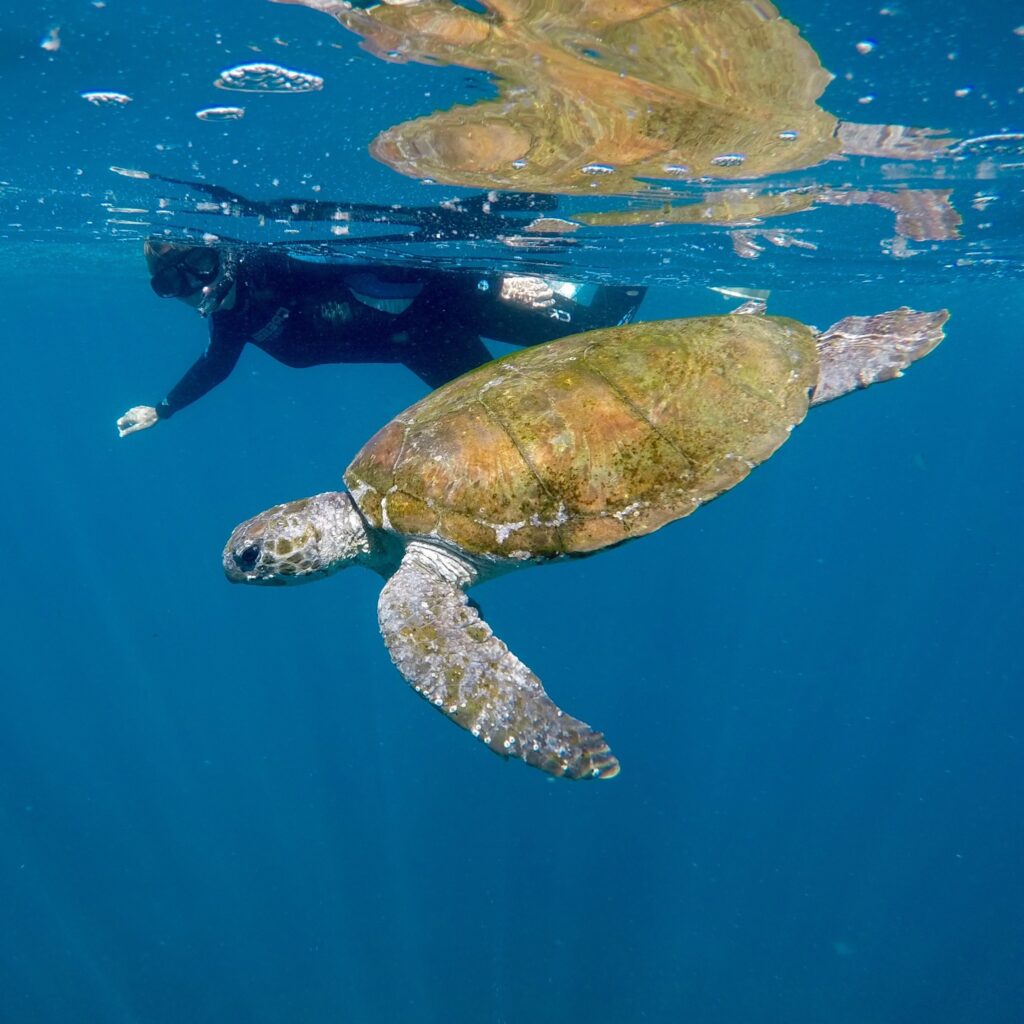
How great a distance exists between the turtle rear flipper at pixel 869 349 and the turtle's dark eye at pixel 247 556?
463cm

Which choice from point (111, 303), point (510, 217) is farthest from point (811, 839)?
point (111, 303)

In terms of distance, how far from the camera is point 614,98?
646 cm

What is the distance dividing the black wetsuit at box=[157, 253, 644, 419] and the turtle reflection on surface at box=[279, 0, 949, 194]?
59.4 inches

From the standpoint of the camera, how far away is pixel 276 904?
1716 cm

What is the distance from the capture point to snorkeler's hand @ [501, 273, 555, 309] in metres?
8.97

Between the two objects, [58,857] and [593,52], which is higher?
[593,52]

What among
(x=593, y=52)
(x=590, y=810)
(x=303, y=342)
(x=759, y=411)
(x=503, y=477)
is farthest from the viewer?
(x=590, y=810)

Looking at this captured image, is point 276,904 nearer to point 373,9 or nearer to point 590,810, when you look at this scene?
point 590,810

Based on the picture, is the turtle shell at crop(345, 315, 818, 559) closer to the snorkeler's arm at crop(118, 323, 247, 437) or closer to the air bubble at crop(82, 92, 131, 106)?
the snorkeler's arm at crop(118, 323, 247, 437)

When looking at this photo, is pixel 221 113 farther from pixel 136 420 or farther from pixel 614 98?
pixel 614 98

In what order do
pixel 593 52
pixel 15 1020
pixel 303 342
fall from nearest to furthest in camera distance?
pixel 593 52
pixel 303 342
pixel 15 1020

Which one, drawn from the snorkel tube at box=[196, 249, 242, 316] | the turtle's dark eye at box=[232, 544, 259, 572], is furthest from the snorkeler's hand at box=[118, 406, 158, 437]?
the turtle's dark eye at box=[232, 544, 259, 572]

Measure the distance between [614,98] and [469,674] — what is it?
558 centimetres

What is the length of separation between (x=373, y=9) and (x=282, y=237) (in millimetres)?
8288
